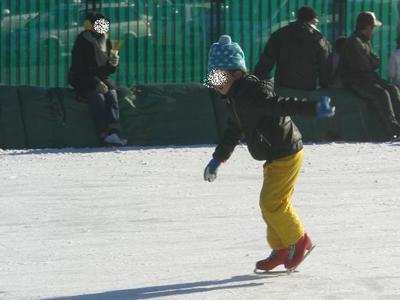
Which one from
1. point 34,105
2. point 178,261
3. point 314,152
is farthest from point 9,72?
point 178,261

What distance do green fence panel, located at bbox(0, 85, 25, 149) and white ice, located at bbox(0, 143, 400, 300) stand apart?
13.4 inches

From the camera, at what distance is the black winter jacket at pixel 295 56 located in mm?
14805

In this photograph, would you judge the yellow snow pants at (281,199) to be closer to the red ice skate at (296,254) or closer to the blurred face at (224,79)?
the red ice skate at (296,254)

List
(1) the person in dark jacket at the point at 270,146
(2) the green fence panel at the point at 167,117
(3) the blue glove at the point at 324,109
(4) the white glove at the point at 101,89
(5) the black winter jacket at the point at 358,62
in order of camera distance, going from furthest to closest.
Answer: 1. (5) the black winter jacket at the point at 358,62
2. (2) the green fence panel at the point at 167,117
3. (4) the white glove at the point at 101,89
4. (1) the person in dark jacket at the point at 270,146
5. (3) the blue glove at the point at 324,109

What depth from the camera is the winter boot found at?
778cm

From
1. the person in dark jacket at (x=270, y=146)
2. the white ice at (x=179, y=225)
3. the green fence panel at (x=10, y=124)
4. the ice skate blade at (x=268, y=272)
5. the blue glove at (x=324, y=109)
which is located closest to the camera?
the blue glove at (x=324, y=109)

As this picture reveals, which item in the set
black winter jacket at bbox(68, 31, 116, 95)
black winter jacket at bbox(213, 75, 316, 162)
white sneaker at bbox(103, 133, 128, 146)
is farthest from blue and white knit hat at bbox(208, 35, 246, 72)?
black winter jacket at bbox(68, 31, 116, 95)

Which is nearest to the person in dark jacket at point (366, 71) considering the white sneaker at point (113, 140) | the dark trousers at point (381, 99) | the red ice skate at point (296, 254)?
the dark trousers at point (381, 99)

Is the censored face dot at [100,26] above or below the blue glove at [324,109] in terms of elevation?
below

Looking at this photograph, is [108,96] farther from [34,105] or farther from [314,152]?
[314,152]

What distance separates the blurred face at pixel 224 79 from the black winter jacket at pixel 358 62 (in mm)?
7470

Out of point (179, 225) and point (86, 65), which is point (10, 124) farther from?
point (179, 225)

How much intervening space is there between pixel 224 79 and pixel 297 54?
23.3 ft

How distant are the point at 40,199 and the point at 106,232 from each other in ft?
5.38
